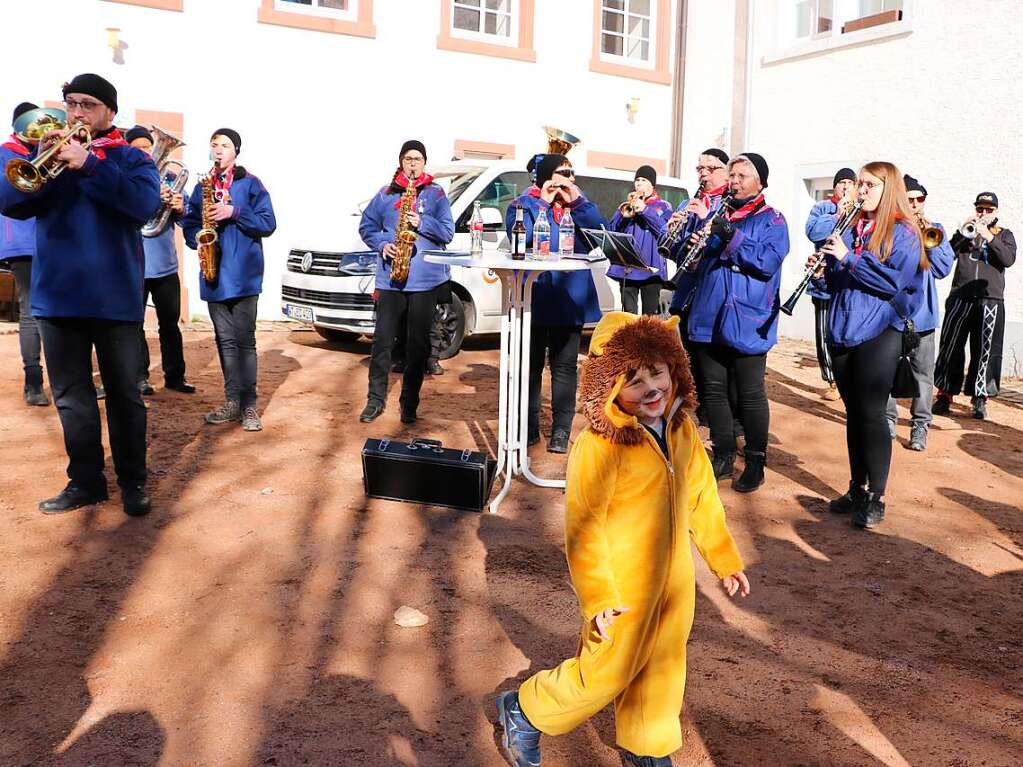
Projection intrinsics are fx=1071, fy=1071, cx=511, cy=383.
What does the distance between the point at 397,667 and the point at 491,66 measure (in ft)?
41.8

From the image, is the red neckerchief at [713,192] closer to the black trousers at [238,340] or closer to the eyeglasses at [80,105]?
the black trousers at [238,340]

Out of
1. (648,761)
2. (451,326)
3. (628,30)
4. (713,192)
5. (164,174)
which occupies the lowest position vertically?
(648,761)

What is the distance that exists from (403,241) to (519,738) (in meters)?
4.92

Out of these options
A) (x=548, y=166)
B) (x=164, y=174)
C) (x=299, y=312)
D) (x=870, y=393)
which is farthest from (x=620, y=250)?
(x=299, y=312)

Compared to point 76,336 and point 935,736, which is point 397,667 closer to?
point 935,736

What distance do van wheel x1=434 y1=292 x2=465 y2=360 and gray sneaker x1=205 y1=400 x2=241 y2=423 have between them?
3413 mm

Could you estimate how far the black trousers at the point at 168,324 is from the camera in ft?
27.5

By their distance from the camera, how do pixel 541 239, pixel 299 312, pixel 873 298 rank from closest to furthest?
pixel 873 298 → pixel 541 239 → pixel 299 312

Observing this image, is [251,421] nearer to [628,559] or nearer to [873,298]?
[873,298]

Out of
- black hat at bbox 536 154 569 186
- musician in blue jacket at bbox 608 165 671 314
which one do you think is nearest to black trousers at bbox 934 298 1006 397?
musician in blue jacket at bbox 608 165 671 314

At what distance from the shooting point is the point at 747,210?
6125mm

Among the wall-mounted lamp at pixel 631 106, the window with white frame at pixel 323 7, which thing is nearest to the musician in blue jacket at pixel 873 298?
the window with white frame at pixel 323 7

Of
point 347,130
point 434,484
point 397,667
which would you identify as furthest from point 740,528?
point 347,130

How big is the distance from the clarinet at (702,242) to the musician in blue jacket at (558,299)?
2.56ft
